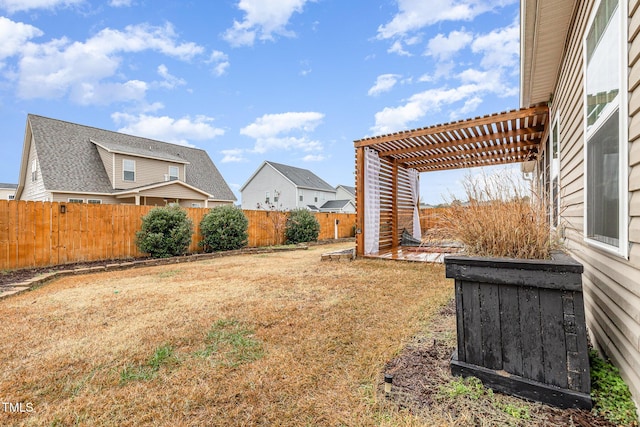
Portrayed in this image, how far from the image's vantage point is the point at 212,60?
47.1 ft

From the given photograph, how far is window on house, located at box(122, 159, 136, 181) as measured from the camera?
1334 centimetres

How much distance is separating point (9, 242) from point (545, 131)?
10.4 metres

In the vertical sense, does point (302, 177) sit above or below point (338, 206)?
above

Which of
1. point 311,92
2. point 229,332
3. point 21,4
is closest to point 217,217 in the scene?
point 229,332

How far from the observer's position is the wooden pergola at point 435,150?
5.36 meters

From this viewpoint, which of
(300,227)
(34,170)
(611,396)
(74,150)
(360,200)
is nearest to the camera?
(611,396)

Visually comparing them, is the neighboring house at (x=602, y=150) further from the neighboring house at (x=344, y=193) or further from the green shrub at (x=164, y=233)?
the neighboring house at (x=344, y=193)

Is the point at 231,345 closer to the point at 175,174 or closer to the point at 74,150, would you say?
the point at 175,174

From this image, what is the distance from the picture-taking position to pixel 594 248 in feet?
6.66

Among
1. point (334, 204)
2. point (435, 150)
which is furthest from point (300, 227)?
point (334, 204)

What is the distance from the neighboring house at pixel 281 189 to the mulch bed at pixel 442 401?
20.9 metres

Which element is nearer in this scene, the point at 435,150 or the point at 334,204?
the point at 435,150

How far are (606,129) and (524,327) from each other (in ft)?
4.33

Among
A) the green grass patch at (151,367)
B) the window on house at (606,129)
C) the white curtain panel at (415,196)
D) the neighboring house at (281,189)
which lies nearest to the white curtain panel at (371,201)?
the white curtain panel at (415,196)
